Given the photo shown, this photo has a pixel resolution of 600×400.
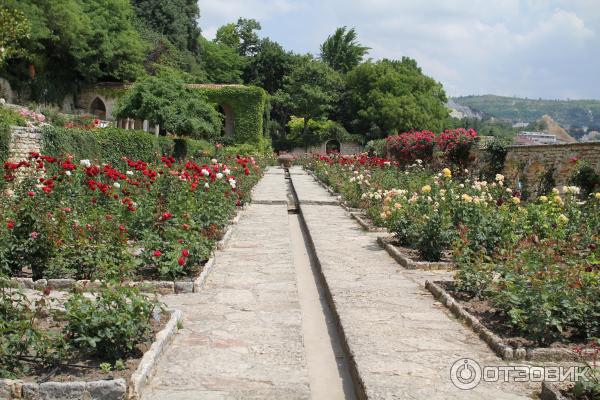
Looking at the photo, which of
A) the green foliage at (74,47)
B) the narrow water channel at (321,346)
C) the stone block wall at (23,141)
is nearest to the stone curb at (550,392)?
the narrow water channel at (321,346)

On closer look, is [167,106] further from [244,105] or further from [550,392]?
[550,392]

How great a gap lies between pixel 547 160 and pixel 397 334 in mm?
8980

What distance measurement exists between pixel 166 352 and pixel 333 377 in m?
1.16

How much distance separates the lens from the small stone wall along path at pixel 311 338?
3307mm

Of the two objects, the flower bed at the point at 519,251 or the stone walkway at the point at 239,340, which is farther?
the flower bed at the point at 519,251

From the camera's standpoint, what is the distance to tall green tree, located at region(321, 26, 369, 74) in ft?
192

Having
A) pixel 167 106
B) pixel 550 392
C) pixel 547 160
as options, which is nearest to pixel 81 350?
pixel 550 392

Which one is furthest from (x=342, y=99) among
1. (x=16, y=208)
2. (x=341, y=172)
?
(x=16, y=208)

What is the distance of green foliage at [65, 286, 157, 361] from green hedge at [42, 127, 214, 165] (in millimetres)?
8644

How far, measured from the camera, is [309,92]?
46.2 metres

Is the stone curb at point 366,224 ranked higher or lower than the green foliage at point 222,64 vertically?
lower

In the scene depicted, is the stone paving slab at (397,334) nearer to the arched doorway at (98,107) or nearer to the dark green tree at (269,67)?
the arched doorway at (98,107)

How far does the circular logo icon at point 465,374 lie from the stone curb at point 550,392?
0.38 meters

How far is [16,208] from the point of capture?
6.03m
